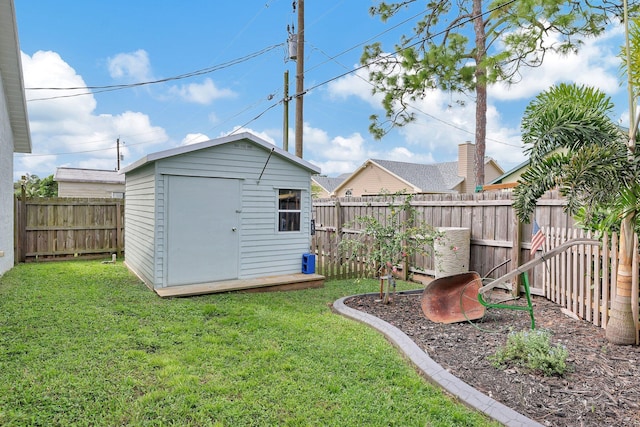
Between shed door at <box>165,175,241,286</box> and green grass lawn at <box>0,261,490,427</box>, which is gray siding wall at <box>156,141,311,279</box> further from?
green grass lawn at <box>0,261,490,427</box>

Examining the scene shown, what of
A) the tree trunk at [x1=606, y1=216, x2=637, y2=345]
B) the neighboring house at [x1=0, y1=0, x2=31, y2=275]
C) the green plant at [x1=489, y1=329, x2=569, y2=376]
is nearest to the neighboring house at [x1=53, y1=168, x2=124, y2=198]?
the neighboring house at [x1=0, y1=0, x2=31, y2=275]

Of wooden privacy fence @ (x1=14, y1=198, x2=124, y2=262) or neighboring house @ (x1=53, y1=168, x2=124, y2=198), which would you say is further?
neighboring house @ (x1=53, y1=168, x2=124, y2=198)

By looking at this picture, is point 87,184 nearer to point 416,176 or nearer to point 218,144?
point 218,144

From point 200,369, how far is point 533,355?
9.63 ft

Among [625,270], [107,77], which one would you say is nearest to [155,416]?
[625,270]

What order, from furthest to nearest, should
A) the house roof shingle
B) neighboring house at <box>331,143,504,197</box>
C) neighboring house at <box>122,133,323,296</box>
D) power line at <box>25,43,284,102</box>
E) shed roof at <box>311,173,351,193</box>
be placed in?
shed roof at <box>311,173,351,193</box> → the house roof shingle → neighboring house at <box>331,143,504,197</box> → power line at <box>25,43,284,102</box> → neighboring house at <box>122,133,323,296</box>

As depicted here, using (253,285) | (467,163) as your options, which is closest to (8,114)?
(253,285)

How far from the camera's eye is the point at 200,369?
128 inches

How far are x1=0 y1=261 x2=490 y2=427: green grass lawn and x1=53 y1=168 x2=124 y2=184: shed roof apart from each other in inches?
641

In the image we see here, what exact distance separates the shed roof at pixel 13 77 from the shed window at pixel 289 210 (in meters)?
5.18

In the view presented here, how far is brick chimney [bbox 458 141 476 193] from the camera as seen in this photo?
20.9 metres

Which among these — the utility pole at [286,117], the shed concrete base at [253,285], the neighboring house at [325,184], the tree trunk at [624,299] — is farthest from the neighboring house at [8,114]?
the neighboring house at [325,184]

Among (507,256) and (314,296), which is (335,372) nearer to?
(314,296)

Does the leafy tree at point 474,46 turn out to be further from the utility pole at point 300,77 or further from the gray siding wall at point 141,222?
the gray siding wall at point 141,222
